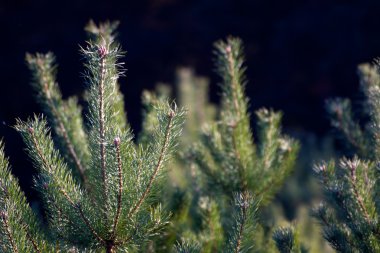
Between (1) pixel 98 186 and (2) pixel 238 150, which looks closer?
(1) pixel 98 186

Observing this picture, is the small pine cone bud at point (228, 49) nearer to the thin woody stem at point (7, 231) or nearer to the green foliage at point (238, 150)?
the green foliage at point (238, 150)

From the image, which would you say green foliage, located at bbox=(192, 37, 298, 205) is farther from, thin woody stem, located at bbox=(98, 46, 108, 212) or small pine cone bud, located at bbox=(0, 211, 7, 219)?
small pine cone bud, located at bbox=(0, 211, 7, 219)

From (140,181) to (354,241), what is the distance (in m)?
0.53

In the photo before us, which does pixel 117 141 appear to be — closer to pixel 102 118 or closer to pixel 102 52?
pixel 102 118

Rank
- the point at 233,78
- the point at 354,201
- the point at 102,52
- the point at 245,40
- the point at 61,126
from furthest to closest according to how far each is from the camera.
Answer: the point at 245,40 < the point at 233,78 < the point at 61,126 < the point at 354,201 < the point at 102,52

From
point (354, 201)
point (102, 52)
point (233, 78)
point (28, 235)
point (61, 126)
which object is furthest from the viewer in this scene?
point (233, 78)

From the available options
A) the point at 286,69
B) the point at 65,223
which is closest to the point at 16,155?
the point at 65,223

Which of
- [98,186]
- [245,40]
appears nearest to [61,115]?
[98,186]

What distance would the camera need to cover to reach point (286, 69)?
5.38m

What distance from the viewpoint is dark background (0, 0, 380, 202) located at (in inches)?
188

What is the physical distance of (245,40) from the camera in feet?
18.2

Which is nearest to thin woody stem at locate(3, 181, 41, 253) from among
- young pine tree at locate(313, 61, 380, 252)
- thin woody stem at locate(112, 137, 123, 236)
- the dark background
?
thin woody stem at locate(112, 137, 123, 236)

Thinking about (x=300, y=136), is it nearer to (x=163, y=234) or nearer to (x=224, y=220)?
(x=224, y=220)

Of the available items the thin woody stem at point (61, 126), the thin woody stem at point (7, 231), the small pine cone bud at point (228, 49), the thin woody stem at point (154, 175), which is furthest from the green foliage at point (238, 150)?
the thin woody stem at point (7, 231)
